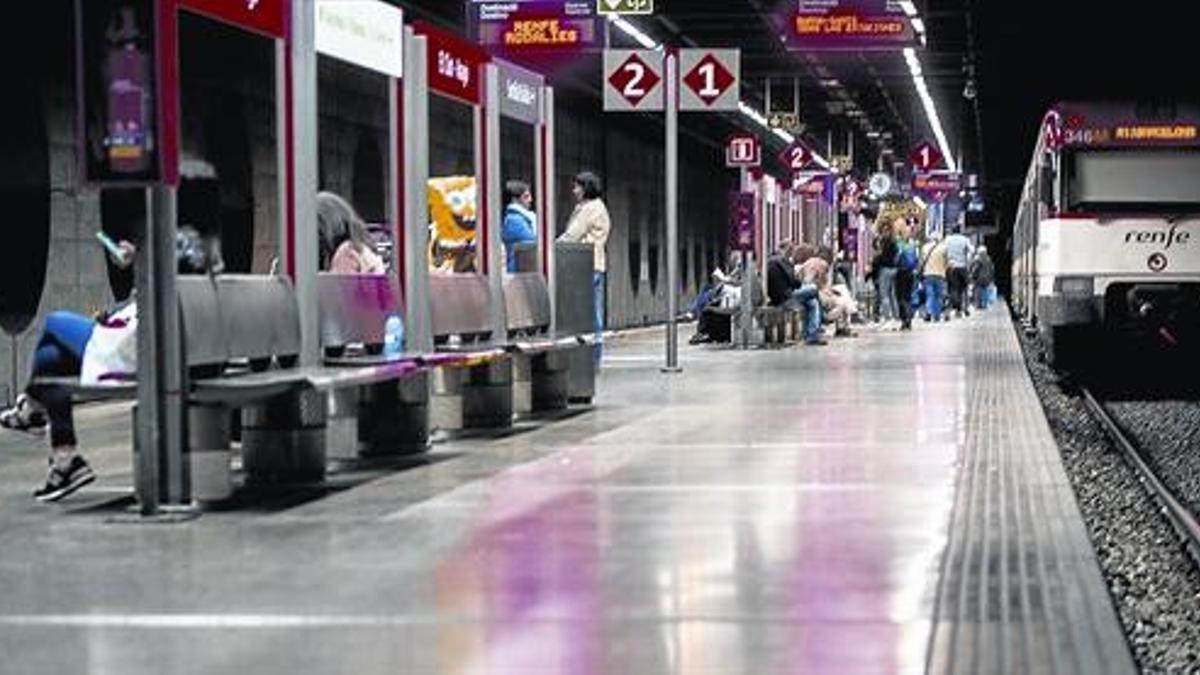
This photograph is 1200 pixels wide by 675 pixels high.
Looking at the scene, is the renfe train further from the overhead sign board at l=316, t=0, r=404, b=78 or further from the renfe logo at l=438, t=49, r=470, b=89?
the overhead sign board at l=316, t=0, r=404, b=78

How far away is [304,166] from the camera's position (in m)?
10.1

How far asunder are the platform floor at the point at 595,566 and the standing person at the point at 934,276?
25.5 meters

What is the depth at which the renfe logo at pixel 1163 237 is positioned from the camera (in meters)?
17.8

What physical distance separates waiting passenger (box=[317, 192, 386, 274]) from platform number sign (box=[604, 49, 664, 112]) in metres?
7.58

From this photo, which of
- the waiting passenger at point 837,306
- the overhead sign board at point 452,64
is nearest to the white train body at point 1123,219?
the overhead sign board at point 452,64

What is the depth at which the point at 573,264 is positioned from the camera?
15172 millimetres

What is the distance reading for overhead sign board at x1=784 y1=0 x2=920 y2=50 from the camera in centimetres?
2439

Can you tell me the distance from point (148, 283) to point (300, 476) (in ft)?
6.25

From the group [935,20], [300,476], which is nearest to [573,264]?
[300,476]

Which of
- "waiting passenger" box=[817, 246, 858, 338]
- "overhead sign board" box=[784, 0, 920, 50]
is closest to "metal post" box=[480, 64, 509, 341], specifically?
"overhead sign board" box=[784, 0, 920, 50]

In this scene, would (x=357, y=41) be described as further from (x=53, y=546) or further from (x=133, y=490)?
(x=53, y=546)

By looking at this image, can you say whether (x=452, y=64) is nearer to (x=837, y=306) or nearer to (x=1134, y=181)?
(x=1134, y=181)

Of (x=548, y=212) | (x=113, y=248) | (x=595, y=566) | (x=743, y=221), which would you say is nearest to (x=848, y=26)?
(x=743, y=221)

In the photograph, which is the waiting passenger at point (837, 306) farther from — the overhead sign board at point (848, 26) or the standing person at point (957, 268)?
the standing person at point (957, 268)
